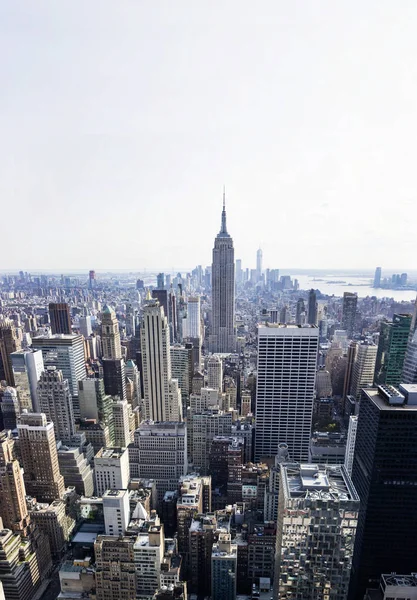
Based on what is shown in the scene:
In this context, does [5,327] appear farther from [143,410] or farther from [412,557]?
[412,557]

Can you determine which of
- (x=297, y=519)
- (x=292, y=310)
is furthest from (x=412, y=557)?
(x=292, y=310)

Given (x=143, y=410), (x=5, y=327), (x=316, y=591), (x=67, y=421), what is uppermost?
(x=5, y=327)

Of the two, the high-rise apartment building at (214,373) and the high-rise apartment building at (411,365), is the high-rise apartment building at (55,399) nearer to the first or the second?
the high-rise apartment building at (214,373)

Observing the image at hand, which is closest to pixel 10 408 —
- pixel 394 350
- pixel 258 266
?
pixel 394 350

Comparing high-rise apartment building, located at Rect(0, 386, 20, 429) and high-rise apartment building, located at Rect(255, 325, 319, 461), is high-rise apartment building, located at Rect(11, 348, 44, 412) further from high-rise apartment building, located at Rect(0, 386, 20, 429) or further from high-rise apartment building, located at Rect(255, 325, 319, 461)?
high-rise apartment building, located at Rect(255, 325, 319, 461)

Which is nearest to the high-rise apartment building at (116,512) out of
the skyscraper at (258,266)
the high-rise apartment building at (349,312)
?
the high-rise apartment building at (349,312)

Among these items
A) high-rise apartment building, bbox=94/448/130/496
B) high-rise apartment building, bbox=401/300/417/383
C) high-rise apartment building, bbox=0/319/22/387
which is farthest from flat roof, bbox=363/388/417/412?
high-rise apartment building, bbox=0/319/22/387

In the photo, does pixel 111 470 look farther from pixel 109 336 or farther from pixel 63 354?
pixel 109 336
